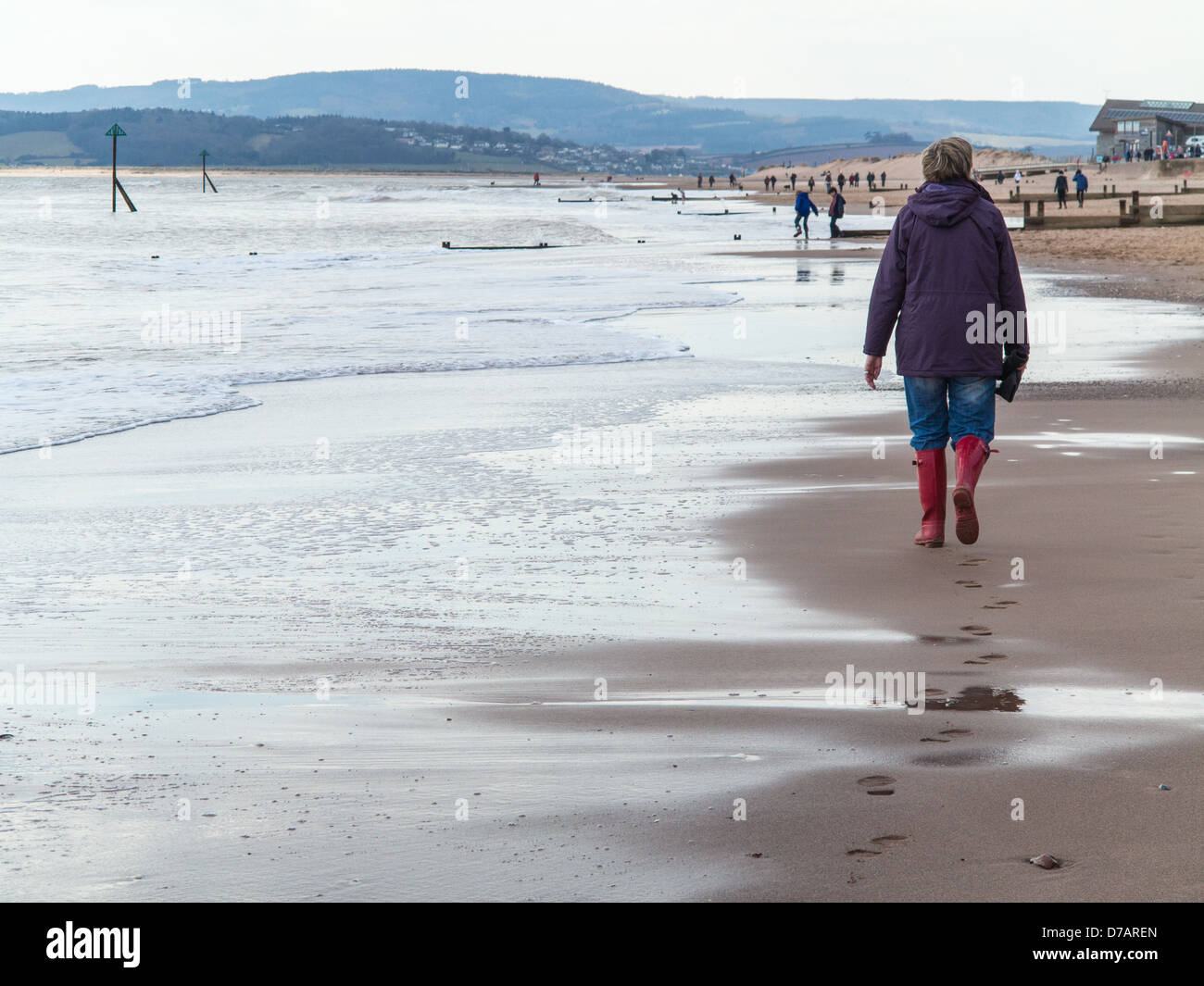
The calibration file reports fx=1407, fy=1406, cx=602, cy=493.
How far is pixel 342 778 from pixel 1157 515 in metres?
4.39

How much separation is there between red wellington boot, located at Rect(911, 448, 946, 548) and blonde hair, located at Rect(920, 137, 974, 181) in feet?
3.83

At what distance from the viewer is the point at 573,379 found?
12812 millimetres

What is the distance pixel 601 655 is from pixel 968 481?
215 cm

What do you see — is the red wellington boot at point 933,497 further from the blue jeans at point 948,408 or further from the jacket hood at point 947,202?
the jacket hood at point 947,202

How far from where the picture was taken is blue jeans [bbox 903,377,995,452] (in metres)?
5.99

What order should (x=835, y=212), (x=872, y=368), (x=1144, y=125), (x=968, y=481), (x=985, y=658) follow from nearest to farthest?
(x=985, y=658) < (x=968, y=481) < (x=872, y=368) < (x=835, y=212) < (x=1144, y=125)

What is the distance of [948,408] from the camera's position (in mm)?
6152

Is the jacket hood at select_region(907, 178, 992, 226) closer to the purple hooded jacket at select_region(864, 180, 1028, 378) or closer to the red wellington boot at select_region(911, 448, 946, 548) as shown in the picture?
the purple hooded jacket at select_region(864, 180, 1028, 378)

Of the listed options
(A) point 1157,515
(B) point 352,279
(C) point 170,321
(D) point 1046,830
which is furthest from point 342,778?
(B) point 352,279

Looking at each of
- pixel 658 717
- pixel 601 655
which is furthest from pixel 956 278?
pixel 658 717

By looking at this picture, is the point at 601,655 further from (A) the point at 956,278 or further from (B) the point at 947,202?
(B) the point at 947,202

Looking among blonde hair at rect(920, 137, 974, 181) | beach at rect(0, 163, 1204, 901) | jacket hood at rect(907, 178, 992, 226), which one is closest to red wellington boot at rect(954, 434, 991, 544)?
beach at rect(0, 163, 1204, 901)

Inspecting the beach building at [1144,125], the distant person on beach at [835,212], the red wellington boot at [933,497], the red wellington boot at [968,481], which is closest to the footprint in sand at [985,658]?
the red wellington boot at [968,481]

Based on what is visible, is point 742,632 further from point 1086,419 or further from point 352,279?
point 352,279
